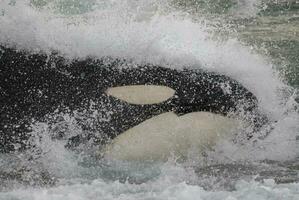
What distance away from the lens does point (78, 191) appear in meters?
6.26

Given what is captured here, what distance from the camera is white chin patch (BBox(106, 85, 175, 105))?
7453mm

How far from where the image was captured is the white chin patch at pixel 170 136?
24.3 feet

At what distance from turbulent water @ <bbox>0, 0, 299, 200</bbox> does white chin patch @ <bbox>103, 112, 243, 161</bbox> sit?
0.12 m

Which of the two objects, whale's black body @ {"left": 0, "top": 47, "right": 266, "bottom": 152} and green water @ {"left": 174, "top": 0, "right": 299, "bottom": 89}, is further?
green water @ {"left": 174, "top": 0, "right": 299, "bottom": 89}

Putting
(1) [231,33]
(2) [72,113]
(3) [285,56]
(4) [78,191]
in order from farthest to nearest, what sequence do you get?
(1) [231,33] < (3) [285,56] < (2) [72,113] < (4) [78,191]

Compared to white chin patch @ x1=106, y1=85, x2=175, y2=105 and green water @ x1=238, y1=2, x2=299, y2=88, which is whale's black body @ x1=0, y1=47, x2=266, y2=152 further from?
green water @ x1=238, y1=2, x2=299, y2=88

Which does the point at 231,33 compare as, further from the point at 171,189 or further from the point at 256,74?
the point at 171,189

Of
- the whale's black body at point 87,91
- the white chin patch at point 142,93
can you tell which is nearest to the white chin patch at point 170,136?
the whale's black body at point 87,91

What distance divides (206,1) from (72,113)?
22305 mm

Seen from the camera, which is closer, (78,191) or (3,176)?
(78,191)

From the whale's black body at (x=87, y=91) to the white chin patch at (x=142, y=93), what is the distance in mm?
54

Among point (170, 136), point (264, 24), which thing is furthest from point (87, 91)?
point (264, 24)

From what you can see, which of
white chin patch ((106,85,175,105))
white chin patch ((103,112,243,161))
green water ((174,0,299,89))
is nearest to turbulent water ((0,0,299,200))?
white chin patch ((103,112,243,161))

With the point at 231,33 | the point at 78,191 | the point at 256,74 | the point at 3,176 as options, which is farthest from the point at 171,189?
the point at 231,33
